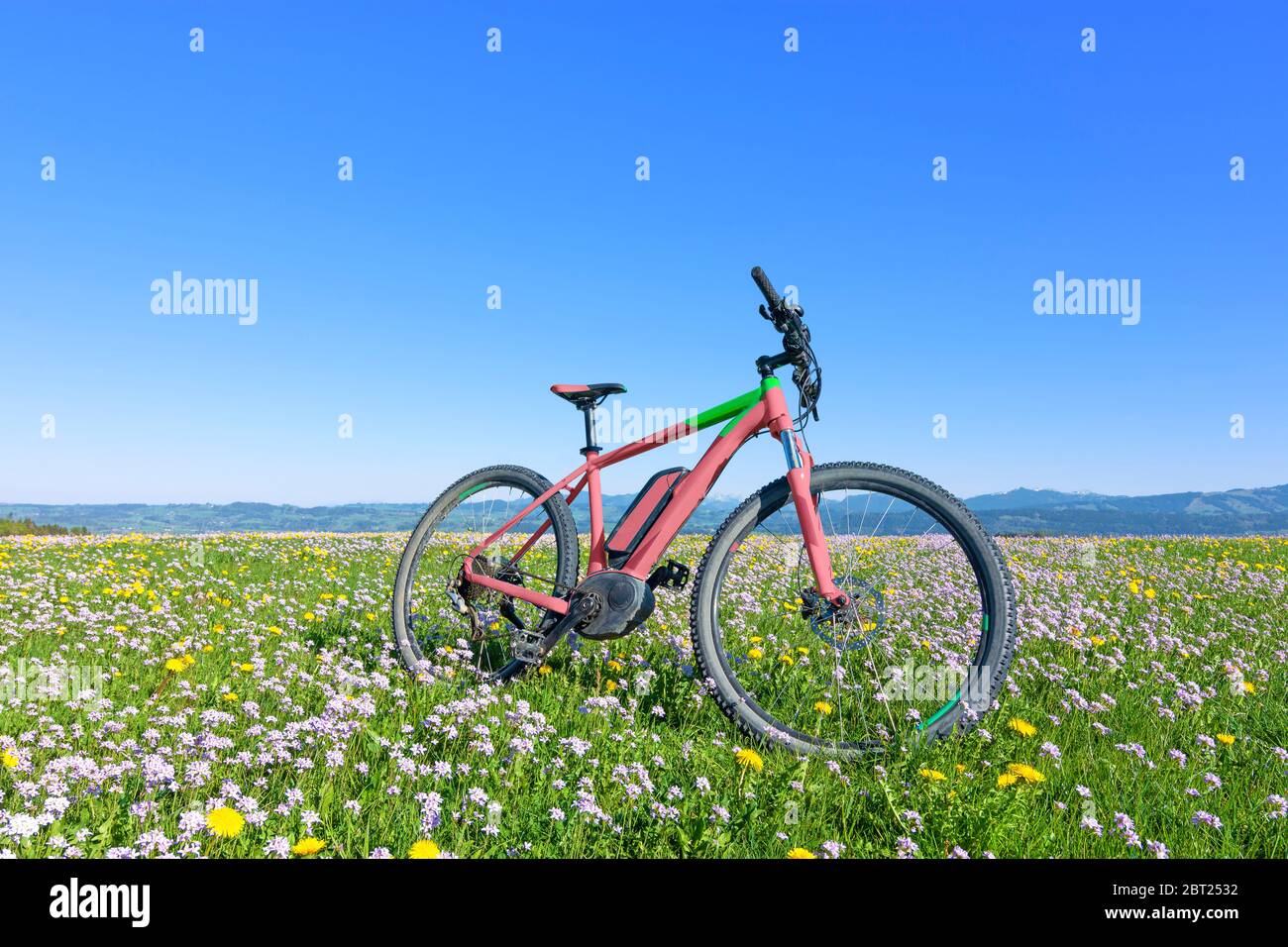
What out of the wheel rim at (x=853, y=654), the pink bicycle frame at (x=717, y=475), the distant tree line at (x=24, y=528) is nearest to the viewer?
the wheel rim at (x=853, y=654)

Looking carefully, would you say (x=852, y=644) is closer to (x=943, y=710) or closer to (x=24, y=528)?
(x=943, y=710)

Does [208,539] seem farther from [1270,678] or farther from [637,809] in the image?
[1270,678]

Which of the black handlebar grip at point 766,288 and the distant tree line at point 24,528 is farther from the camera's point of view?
the distant tree line at point 24,528

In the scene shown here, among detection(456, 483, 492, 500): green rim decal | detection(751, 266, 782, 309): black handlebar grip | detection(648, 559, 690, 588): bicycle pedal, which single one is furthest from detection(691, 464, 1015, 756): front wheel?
detection(456, 483, 492, 500): green rim decal

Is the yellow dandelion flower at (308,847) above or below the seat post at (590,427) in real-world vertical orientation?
below

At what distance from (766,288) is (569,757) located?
9.43 ft

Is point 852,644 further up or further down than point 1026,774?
further up

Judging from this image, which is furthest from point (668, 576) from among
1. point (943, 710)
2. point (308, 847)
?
point (308, 847)

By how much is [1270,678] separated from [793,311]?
4.65 metres

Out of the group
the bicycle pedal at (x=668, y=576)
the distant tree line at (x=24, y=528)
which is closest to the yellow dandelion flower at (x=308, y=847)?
the bicycle pedal at (x=668, y=576)

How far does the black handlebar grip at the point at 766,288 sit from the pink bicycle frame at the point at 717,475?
455mm

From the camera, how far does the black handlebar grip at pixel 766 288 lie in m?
4.35

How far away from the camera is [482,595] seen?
578cm

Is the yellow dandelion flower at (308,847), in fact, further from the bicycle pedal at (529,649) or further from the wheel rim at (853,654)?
the bicycle pedal at (529,649)
